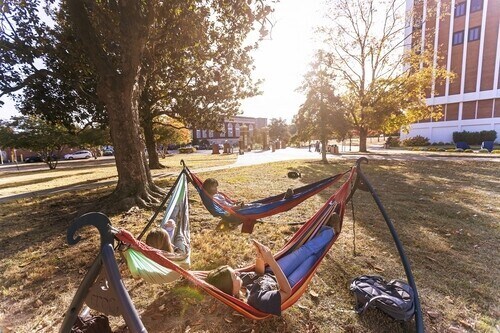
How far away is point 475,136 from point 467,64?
28.3ft

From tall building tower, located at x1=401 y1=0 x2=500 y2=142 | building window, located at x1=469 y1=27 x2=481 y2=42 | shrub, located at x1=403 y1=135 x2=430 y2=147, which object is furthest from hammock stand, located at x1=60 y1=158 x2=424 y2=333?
building window, located at x1=469 y1=27 x2=481 y2=42

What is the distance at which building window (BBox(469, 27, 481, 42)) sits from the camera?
97.5 ft

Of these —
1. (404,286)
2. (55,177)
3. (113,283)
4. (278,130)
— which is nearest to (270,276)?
(404,286)

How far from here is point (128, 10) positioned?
6.16 metres

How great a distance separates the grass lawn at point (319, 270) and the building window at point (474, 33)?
32.8 metres

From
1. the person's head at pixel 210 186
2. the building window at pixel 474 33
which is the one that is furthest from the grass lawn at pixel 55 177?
the building window at pixel 474 33

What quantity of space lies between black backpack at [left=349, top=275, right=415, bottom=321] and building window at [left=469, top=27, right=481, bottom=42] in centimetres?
3893

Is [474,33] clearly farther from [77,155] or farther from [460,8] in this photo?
[77,155]

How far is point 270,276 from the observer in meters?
2.70

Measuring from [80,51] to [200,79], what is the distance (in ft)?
19.8

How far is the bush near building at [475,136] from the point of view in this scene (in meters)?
27.9

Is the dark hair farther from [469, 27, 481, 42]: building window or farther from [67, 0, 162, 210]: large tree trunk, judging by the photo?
[469, 27, 481, 42]: building window

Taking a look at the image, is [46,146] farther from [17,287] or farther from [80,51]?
[17,287]

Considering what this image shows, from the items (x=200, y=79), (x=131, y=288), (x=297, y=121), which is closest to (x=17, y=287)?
(x=131, y=288)
